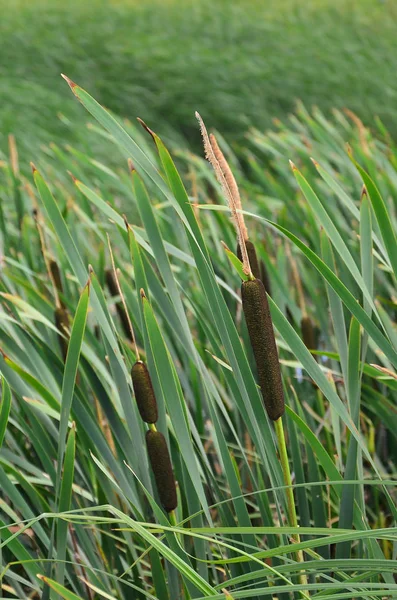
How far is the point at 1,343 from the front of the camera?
1.39 metres

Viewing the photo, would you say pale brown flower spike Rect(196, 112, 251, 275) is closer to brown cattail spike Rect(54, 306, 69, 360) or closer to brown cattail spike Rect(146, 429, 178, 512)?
brown cattail spike Rect(146, 429, 178, 512)

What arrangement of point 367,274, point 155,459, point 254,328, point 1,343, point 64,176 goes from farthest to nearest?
point 64,176
point 1,343
point 367,274
point 155,459
point 254,328

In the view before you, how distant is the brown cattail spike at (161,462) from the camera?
987 millimetres

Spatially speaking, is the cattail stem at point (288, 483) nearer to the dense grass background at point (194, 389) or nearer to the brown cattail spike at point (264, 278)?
the dense grass background at point (194, 389)

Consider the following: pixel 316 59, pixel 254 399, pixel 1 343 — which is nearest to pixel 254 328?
pixel 254 399

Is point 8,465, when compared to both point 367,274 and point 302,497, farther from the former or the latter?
point 367,274

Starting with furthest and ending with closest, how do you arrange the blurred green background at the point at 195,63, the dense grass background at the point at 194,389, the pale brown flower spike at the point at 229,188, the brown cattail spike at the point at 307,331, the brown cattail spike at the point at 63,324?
the blurred green background at the point at 195,63
the brown cattail spike at the point at 307,331
the brown cattail spike at the point at 63,324
the dense grass background at the point at 194,389
the pale brown flower spike at the point at 229,188

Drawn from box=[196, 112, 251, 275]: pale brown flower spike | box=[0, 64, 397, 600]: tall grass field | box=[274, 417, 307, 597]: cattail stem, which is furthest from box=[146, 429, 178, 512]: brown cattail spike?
box=[196, 112, 251, 275]: pale brown flower spike

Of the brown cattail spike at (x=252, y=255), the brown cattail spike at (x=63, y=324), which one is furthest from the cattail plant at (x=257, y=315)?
the brown cattail spike at (x=63, y=324)

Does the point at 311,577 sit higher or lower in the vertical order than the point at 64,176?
lower

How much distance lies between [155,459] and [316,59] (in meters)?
5.71

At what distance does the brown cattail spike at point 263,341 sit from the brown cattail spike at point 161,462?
148 mm

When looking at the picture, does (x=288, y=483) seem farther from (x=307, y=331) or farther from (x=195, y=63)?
(x=195, y=63)

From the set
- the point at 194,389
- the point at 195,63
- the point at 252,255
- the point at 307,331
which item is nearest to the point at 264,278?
the point at 307,331
